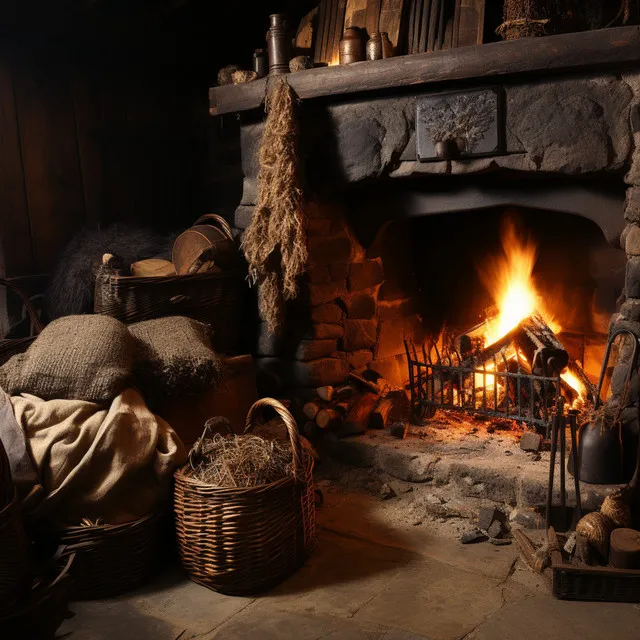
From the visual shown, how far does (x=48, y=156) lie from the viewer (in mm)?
4312

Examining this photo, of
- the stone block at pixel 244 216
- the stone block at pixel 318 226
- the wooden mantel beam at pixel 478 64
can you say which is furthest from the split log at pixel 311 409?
the wooden mantel beam at pixel 478 64

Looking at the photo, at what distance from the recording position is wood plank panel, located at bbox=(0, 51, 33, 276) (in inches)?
161

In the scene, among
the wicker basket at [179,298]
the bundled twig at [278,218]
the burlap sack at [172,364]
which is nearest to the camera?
the burlap sack at [172,364]

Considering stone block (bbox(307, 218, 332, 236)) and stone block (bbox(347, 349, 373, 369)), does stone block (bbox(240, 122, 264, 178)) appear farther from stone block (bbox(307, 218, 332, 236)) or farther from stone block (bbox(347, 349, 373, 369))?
stone block (bbox(347, 349, 373, 369))

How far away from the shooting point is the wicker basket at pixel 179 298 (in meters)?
3.51

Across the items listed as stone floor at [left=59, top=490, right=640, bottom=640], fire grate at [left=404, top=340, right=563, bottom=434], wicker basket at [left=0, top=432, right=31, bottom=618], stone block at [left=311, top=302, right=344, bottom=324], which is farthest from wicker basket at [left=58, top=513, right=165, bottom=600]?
fire grate at [left=404, top=340, right=563, bottom=434]

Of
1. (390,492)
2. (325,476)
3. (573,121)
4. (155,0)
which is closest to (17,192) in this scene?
(155,0)

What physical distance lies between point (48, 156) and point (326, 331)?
1948 mm

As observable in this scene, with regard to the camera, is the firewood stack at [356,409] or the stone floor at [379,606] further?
the firewood stack at [356,409]

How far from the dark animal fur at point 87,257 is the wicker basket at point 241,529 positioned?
5.00 feet

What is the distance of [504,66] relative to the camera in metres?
2.92

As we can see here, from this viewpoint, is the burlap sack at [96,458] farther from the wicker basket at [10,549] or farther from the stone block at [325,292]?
the stone block at [325,292]

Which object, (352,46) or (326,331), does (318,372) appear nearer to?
(326,331)

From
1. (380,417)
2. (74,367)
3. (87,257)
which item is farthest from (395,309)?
(74,367)
